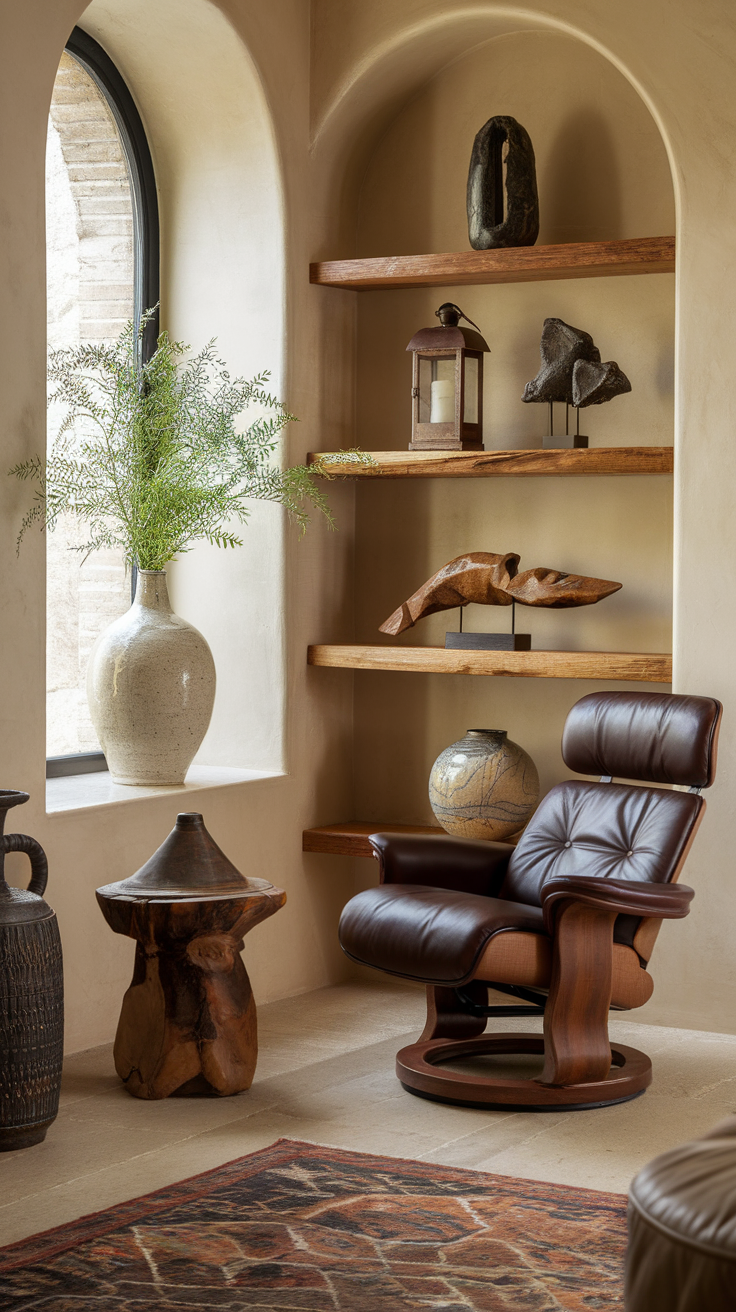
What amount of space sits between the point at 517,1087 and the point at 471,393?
2179 millimetres

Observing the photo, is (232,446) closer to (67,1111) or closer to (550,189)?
(550,189)

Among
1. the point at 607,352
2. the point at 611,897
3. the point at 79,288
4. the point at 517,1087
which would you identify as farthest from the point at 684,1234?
the point at 79,288

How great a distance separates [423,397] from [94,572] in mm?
1182

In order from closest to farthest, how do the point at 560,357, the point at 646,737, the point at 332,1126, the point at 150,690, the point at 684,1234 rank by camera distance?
the point at 684,1234 < the point at 332,1126 < the point at 646,737 < the point at 150,690 < the point at 560,357

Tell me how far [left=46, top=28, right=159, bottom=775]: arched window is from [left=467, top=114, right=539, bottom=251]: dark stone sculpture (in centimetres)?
109

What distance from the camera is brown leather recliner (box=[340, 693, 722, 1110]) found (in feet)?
11.3

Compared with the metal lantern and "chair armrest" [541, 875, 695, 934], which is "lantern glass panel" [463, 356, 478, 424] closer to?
the metal lantern

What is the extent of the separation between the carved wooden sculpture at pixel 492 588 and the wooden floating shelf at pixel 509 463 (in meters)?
0.27

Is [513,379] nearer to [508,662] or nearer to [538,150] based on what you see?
[538,150]

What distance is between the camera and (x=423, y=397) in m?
4.69

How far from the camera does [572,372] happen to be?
4.50m

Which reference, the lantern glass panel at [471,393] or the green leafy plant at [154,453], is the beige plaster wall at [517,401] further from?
the green leafy plant at [154,453]

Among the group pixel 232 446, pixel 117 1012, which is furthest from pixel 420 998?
pixel 232 446

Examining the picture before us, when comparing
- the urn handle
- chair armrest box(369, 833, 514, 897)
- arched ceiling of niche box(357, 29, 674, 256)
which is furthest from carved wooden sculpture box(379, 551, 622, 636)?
the urn handle
